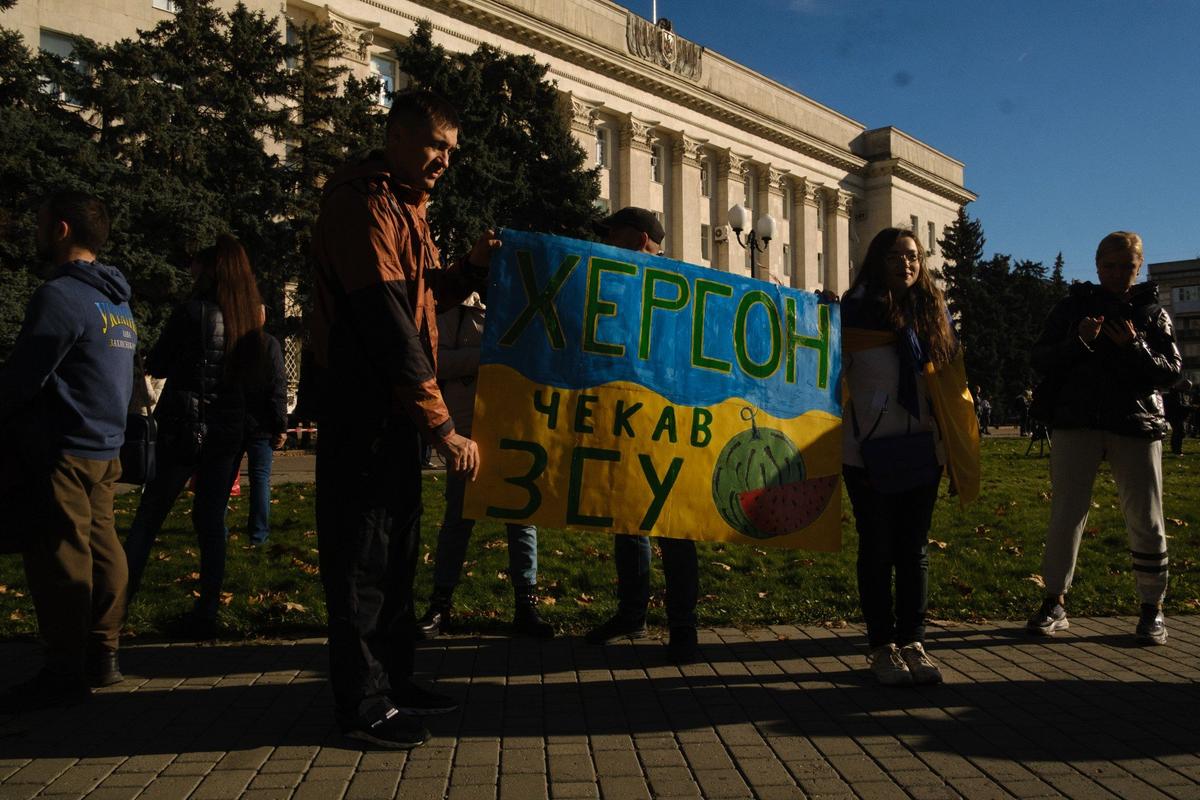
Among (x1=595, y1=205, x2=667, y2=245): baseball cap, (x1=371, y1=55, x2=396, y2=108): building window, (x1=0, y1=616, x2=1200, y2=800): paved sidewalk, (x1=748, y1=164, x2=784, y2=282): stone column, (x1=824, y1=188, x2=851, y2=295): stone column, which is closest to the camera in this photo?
(x1=0, y1=616, x2=1200, y2=800): paved sidewalk

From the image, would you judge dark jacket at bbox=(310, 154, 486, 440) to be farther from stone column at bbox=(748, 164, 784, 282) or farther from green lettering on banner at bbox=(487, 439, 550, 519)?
stone column at bbox=(748, 164, 784, 282)

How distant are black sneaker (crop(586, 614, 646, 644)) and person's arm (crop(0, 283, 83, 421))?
281cm

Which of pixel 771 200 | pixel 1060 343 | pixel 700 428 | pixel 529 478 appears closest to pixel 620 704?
pixel 529 478

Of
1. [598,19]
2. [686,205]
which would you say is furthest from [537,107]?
[686,205]

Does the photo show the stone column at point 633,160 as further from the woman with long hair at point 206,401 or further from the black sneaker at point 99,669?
the black sneaker at point 99,669

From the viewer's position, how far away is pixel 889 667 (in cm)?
453

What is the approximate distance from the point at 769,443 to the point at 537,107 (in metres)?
32.1

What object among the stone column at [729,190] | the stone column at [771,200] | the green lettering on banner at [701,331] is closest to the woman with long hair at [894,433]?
the green lettering on banner at [701,331]

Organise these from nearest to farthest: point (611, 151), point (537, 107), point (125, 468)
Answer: point (125, 468), point (537, 107), point (611, 151)

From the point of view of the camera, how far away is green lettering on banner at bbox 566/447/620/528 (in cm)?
445

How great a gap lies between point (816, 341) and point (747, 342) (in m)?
0.35

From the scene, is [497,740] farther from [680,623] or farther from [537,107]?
[537,107]

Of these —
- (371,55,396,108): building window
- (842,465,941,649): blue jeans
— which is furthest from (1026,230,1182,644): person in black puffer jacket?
(371,55,396,108): building window

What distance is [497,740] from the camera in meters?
3.79
